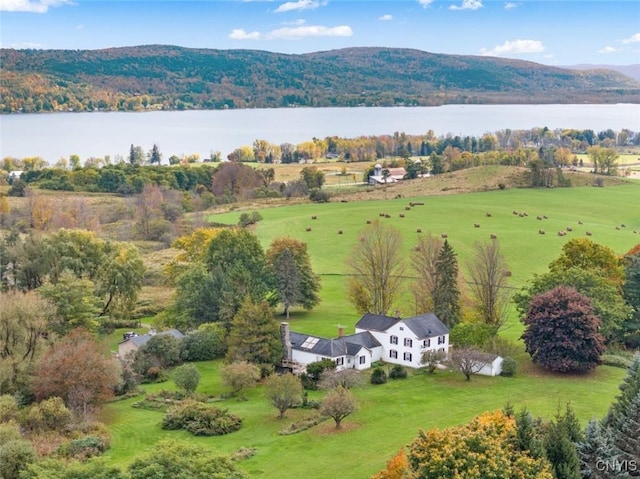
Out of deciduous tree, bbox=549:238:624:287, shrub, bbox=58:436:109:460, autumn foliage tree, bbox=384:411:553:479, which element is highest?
deciduous tree, bbox=549:238:624:287

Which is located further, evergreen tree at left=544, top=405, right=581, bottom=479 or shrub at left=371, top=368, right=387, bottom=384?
shrub at left=371, top=368, right=387, bottom=384

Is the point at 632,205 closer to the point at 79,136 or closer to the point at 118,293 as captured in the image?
the point at 118,293

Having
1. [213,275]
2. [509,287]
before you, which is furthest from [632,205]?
[213,275]

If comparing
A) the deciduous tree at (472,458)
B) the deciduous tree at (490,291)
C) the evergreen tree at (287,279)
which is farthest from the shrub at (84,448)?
the deciduous tree at (490,291)

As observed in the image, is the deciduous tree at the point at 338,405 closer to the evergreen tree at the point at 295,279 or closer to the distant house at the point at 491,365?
the distant house at the point at 491,365

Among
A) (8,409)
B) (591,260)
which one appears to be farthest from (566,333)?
(8,409)

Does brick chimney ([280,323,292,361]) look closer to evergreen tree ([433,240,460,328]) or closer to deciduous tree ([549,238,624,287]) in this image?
evergreen tree ([433,240,460,328])

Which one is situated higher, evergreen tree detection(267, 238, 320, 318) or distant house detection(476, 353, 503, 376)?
evergreen tree detection(267, 238, 320, 318)

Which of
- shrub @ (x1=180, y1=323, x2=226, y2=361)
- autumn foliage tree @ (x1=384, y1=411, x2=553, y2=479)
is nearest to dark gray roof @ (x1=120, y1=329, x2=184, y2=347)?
shrub @ (x1=180, y1=323, x2=226, y2=361)

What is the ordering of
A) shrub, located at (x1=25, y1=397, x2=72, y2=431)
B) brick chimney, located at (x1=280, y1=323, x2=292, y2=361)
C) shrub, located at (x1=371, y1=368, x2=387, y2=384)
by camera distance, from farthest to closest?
brick chimney, located at (x1=280, y1=323, x2=292, y2=361) → shrub, located at (x1=371, y1=368, x2=387, y2=384) → shrub, located at (x1=25, y1=397, x2=72, y2=431)

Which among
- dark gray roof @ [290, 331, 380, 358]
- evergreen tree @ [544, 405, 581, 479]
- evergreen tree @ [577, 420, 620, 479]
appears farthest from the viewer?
dark gray roof @ [290, 331, 380, 358]
